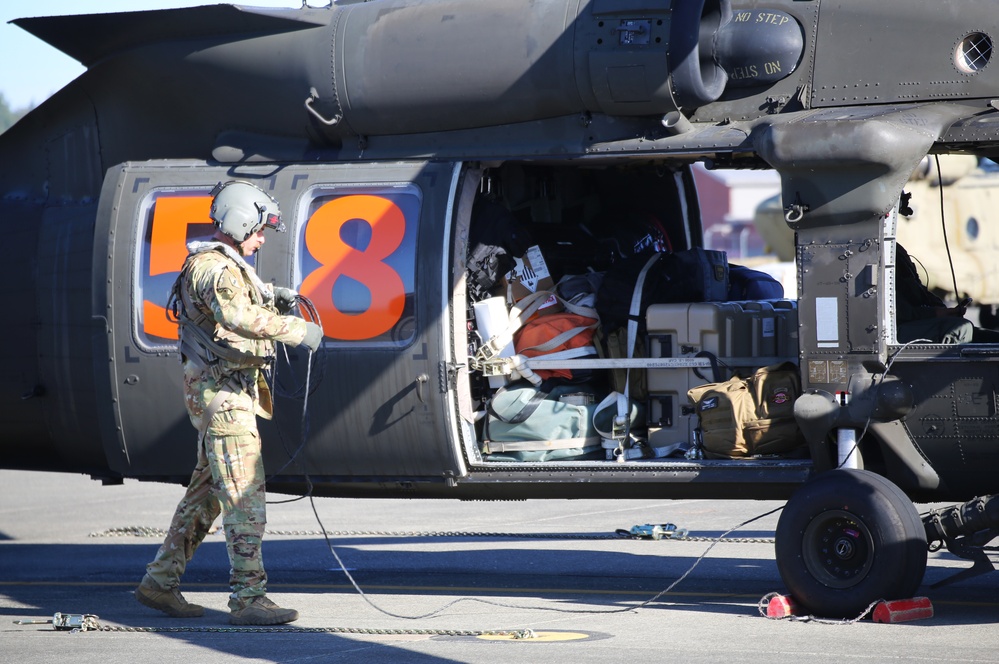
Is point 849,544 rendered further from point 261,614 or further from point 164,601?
point 164,601

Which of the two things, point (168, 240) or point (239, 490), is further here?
point (168, 240)

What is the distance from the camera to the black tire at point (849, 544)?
653 centimetres

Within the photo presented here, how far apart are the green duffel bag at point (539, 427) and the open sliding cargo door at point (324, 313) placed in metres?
0.42

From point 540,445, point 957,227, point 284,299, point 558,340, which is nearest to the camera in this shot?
point 284,299

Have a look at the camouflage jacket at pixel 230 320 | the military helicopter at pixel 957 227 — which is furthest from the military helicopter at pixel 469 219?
the military helicopter at pixel 957 227

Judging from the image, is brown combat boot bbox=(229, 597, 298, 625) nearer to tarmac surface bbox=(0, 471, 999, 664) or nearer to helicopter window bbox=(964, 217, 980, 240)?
tarmac surface bbox=(0, 471, 999, 664)

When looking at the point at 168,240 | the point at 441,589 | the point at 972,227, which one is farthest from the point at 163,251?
the point at 972,227

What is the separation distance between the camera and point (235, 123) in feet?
27.3

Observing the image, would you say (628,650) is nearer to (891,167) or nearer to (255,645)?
(255,645)

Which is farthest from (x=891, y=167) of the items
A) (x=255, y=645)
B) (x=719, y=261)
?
(x=255, y=645)

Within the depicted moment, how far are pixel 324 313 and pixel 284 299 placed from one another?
45 centimetres

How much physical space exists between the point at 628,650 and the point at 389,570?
3419 millimetres

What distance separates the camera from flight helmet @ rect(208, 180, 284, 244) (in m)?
7.23

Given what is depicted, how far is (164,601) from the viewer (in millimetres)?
7426
